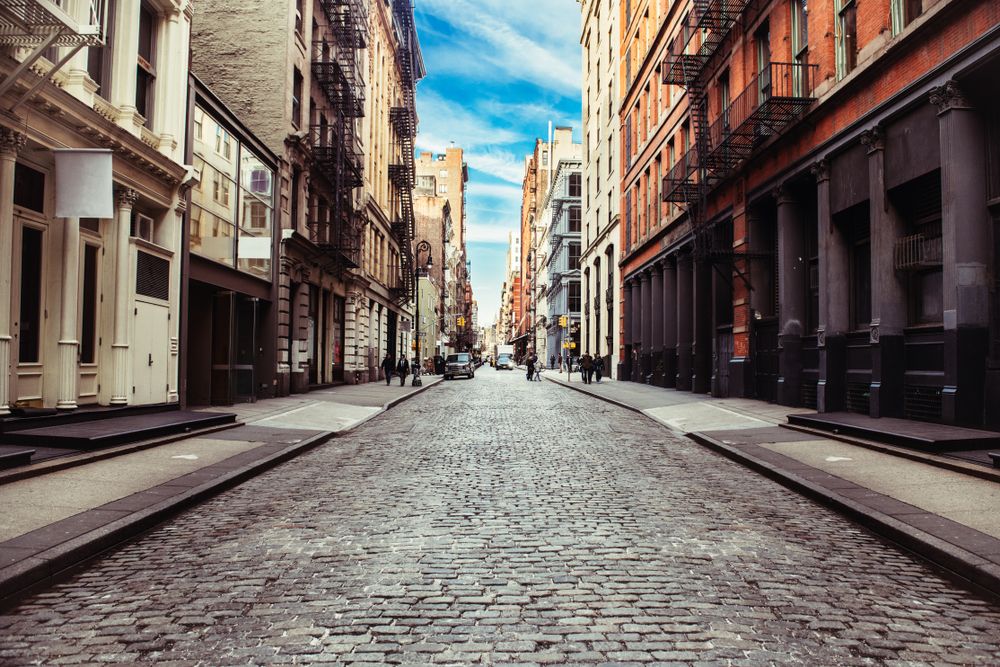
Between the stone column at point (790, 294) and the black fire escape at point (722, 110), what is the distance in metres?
2.16

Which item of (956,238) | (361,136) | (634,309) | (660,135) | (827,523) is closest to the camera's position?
(827,523)

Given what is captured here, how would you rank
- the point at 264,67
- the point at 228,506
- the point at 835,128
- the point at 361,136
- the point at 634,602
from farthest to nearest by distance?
the point at 361,136
the point at 264,67
the point at 835,128
the point at 228,506
the point at 634,602

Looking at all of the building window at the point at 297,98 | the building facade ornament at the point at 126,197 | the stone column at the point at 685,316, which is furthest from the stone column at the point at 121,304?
the stone column at the point at 685,316

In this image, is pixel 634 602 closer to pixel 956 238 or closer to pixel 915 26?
pixel 956 238

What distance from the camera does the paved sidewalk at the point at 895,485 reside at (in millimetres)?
5566

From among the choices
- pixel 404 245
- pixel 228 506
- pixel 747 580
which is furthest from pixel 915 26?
pixel 404 245

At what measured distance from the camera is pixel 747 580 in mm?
4965

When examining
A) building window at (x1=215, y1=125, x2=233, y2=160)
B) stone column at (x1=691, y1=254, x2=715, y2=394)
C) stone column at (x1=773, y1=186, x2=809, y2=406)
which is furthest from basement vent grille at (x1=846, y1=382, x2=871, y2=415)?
building window at (x1=215, y1=125, x2=233, y2=160)

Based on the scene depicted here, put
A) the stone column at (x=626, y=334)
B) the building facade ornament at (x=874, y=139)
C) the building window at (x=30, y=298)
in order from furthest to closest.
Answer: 1. the stone column at (x=626, y=334)
2. the building facade ornament at (x=874, y=139)
3. the building window at (x=30, y=298)

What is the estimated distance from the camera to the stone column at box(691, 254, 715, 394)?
25.9 meters

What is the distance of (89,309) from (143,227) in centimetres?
256

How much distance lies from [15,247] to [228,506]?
6064 millimetres

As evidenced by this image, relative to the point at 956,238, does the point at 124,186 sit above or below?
above

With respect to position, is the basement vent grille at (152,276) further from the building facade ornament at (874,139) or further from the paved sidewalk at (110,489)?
the building facade ornament at (874,139)
